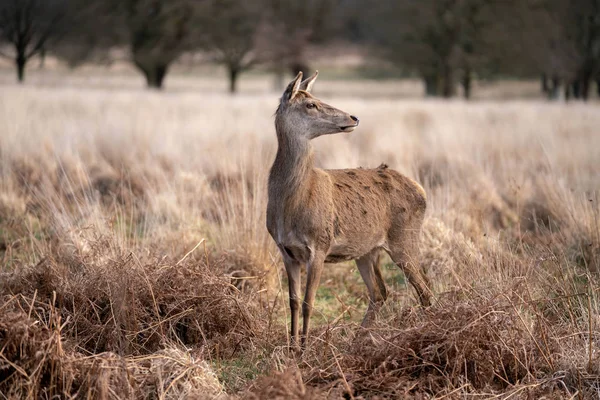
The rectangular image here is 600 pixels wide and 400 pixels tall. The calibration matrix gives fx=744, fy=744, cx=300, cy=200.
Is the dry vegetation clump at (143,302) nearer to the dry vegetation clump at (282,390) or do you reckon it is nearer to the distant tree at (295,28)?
the dry vegetation clump at (282,390)

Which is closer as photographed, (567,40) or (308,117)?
(308,117)

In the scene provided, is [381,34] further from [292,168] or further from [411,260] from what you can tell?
[292,168]

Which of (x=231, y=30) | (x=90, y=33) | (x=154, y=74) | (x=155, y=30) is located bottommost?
(x=154, y=74)

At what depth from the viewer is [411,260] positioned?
622cm

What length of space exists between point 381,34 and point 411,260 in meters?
45.5

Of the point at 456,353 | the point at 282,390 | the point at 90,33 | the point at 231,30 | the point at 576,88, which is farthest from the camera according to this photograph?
the point at 231,30

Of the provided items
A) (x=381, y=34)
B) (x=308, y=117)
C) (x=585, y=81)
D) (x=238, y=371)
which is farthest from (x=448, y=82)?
(x=238, y=371)

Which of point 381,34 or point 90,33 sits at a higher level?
point 381,34

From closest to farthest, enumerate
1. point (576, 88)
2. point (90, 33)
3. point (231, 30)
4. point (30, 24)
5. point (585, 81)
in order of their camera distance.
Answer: point (30, 24) → point (585, 81) → point (90, 33) → point (576, 88) → point (231, 30)

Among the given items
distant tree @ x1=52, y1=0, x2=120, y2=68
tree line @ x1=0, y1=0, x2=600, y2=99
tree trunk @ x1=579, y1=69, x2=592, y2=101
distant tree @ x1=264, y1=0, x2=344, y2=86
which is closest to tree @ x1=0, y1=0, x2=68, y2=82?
tree line @ x1=0, y1=0, x2=600, y2=99

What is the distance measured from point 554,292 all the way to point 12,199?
682 centimetres

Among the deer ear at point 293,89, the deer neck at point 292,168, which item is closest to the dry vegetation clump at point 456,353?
the deer neck at point 292,168

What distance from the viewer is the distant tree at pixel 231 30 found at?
140 feet

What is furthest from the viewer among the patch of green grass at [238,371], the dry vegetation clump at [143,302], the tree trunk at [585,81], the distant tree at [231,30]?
the distant tree at [231,30]
